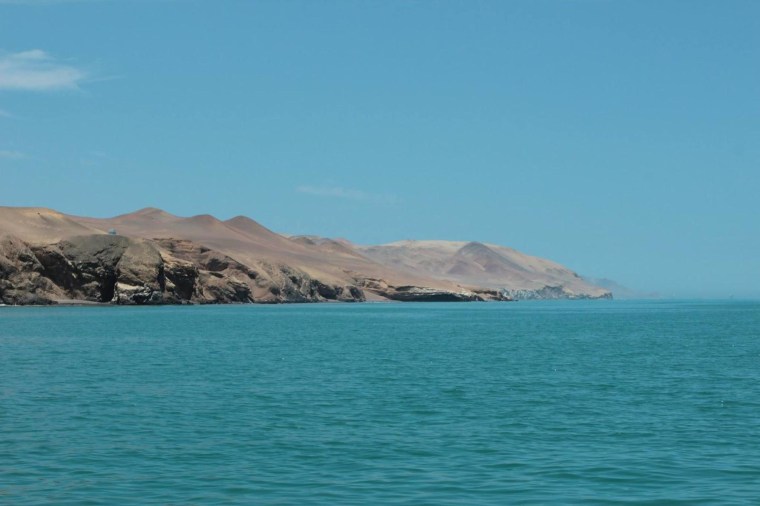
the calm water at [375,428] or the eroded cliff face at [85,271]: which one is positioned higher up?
the eroded cliff face at [85,271]

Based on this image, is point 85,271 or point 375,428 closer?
point 375,428

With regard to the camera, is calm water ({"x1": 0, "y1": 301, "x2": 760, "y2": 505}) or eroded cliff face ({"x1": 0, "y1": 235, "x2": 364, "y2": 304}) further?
eroded cliff face ({"x1": 0, "y1": 235, "x2": 364, "y2": 304})

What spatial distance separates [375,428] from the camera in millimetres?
29859

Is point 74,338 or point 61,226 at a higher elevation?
point 61,226

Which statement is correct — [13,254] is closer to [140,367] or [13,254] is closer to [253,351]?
[253,351]

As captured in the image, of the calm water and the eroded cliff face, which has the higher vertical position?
the eroded cliff face

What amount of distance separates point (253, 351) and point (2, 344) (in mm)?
16486

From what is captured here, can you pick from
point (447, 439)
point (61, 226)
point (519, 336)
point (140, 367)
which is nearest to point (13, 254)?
point (61, 226)

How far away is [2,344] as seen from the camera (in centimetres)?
6538

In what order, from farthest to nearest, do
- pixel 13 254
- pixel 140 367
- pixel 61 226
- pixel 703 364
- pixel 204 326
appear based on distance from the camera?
1. pixel 61 226
2. pixel 13 254
3. pixel 204 326
4. pixel 703 364
5. pixel 140 367

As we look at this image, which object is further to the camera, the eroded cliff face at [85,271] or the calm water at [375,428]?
the eroded cliff face at [85,271]

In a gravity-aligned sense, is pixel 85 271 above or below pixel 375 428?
above

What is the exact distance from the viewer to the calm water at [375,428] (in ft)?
72.1

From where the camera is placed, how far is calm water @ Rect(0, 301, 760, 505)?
21969 mm
